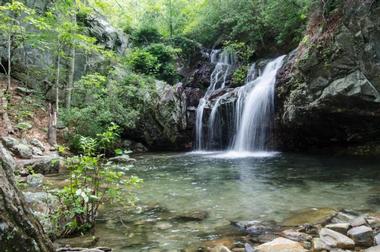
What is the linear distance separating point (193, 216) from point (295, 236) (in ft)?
5.50

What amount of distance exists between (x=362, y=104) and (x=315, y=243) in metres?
8.21

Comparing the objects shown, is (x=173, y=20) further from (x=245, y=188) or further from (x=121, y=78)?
(x=245, y=188)

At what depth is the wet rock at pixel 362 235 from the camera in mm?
3912

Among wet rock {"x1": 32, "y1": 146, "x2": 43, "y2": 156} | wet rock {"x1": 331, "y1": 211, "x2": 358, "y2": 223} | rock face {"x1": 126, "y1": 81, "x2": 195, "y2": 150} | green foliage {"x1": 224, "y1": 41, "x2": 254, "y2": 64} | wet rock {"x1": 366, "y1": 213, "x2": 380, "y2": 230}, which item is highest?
green foliage {"x1": 224, "y1": 41, "x2": 254, "y2": 64}

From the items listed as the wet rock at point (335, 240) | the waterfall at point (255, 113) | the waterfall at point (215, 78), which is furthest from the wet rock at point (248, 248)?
the waterfall at point (215, 78)

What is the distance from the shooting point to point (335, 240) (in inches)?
153

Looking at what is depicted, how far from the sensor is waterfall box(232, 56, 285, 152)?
14711 mm

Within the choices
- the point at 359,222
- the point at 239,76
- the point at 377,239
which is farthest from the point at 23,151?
the point at 239,76

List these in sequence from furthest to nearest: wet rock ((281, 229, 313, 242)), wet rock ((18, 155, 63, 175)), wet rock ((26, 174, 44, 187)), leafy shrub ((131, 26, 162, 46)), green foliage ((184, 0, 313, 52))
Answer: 1. leafy shrub ((131, 26, 162, 46))
2. green foliage ((184, 0, 313, 52))
3. wet rock ((18, 155, 63, 175))
4. wet rock ((26, 174, 44, 187))
5. wet rock ((281, 229, 313, 242))

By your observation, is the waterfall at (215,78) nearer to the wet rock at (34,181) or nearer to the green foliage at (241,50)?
the green foliage at (241,50)

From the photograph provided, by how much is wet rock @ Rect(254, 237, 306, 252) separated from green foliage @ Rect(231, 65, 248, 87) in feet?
48.1

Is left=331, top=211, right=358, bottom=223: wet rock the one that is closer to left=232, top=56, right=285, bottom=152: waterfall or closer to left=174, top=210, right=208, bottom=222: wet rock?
left=174, top=210, right=208, bottom=222: wet rock

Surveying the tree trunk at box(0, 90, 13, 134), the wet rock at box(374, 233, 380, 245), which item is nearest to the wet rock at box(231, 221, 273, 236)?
the wet rock at box(374, 233, 380, 245)

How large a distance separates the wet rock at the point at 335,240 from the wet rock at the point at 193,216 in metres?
1.82
